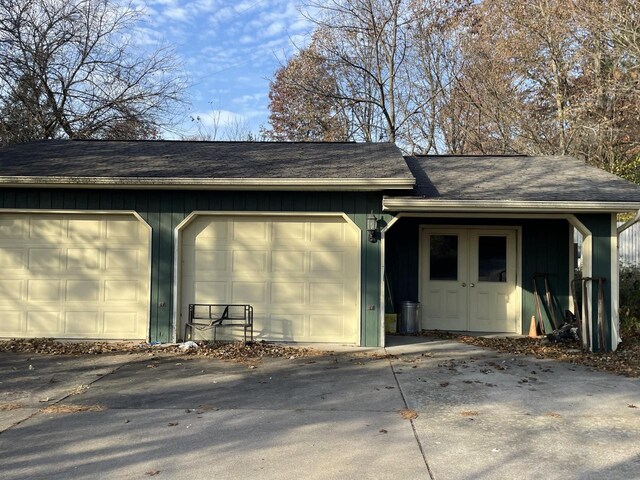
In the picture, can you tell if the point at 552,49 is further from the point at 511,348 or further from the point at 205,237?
the point at 205,237

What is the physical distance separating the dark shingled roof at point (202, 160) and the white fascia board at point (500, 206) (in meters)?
0.44

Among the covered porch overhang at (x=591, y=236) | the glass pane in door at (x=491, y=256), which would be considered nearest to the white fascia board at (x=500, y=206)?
the covered porch overhang at (x=591, y=236)

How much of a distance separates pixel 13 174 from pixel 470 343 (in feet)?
26.8

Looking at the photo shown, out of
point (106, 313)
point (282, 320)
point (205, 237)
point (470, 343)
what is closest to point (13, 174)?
point (106, 313)

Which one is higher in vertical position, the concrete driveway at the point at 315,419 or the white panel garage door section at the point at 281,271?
the white panel garage door section at the point at 281,271

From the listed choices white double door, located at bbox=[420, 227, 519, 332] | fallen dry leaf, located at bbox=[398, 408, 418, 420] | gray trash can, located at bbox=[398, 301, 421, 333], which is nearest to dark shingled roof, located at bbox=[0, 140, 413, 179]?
white double door, located at bbox=[420, 227, 519, 332]

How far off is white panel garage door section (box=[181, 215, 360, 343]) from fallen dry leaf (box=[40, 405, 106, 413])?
3.44m

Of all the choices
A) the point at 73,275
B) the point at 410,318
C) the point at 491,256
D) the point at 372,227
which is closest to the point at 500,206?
the point at 372,227

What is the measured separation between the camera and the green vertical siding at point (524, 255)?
9688 millimetres

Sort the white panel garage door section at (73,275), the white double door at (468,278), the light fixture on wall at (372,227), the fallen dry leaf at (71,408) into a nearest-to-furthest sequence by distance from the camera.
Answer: the fallen dry leaf at (71,408), the light fixture on wall at (372,227), the white panel garage door section at (73,275), the white double door at (468,278)

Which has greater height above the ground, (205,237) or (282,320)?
(205,237)

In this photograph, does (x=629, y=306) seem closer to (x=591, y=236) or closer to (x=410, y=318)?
(x=591, y=236)

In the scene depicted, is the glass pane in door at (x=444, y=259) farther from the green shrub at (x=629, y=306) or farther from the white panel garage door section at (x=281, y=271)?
the green shrub at (x=629, y=306)

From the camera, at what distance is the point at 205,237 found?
855 cm
